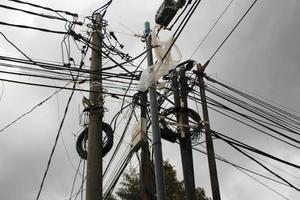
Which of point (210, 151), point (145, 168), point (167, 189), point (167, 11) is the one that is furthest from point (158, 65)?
point (167, 189)

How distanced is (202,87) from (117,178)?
3486mm

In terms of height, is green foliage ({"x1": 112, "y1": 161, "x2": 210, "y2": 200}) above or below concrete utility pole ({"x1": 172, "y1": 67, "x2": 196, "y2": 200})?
above

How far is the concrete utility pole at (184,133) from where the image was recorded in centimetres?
920

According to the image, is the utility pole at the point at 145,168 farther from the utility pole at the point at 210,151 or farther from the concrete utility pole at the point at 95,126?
the utility pole at the point at 210,151

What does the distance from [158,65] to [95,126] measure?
6.87 ft

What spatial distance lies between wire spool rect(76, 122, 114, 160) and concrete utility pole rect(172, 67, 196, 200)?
176cm

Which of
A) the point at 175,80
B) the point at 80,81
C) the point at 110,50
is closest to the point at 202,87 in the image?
the point at 175,80

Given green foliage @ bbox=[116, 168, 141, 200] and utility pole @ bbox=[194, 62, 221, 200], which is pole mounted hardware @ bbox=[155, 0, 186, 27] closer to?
utility pole @ bbox=[194, 62, 221, 200]

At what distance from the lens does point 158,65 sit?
7.29m

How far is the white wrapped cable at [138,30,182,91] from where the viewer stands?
23.2 ft

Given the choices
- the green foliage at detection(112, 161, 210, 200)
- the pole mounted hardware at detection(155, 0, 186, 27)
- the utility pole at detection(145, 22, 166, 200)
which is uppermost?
the green foliage at detection(112, 161, 210, 200)

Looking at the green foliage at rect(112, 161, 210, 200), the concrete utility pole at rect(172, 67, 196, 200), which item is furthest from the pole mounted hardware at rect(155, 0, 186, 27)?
the green foliage at rect(112, 161, 210, 200)

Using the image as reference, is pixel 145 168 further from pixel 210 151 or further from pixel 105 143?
pixel 210 151

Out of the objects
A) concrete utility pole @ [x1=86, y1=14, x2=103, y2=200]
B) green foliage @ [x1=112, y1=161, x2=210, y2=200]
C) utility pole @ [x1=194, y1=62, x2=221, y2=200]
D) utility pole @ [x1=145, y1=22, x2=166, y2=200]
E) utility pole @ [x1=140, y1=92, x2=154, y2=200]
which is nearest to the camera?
utility pole @ [x1=145, y1=22, x2=166, y2=200]
